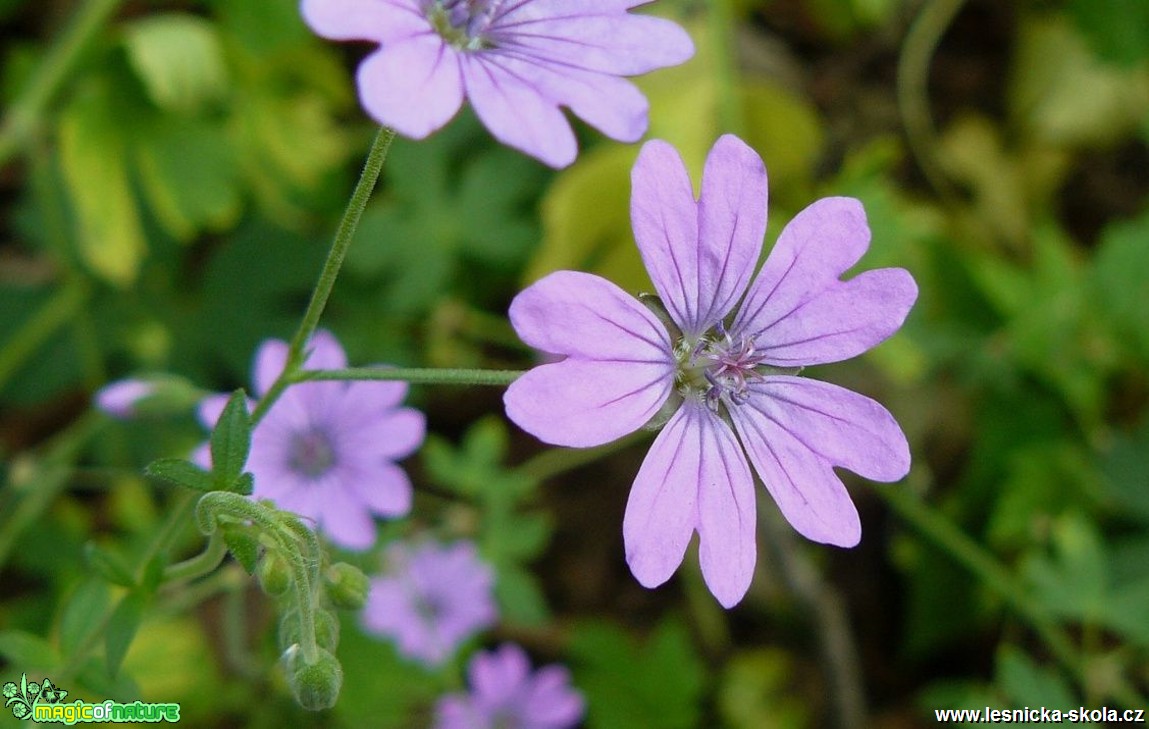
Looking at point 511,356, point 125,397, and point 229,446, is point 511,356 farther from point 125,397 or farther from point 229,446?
point 229,446

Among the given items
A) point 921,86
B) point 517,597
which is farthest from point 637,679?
point 921,86

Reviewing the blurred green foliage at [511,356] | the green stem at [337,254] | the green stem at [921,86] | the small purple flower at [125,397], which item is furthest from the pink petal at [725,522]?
the green stem at [921,86]

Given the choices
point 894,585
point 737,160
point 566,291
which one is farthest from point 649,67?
point 894,585

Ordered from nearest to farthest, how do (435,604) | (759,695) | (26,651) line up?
(26,651)
(435,604)
(759,695)

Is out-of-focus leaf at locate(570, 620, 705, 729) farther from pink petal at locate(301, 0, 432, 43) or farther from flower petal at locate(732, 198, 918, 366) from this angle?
pink petal at locate(301, 0, 432, 43)

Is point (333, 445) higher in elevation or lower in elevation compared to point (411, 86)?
lower

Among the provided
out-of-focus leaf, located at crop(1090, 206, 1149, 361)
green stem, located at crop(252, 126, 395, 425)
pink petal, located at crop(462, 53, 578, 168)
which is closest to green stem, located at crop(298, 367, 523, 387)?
green stem, located at crop(252, 126, 395, 425)
